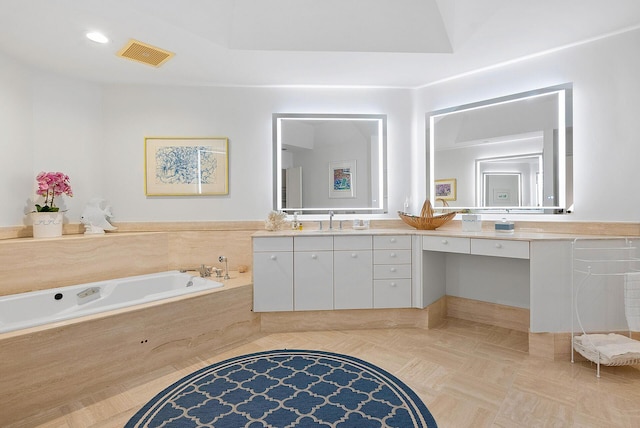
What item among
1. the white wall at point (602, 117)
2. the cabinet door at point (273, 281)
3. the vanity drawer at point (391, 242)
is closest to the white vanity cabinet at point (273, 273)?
the cabinet door at point (273, 281)

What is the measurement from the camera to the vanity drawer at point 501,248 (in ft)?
7.68

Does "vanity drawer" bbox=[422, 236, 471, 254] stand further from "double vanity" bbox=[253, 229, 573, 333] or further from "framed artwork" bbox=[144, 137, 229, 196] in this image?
"framed artwork" bbox=[144, 137, 229, 196]

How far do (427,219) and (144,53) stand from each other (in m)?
2.82

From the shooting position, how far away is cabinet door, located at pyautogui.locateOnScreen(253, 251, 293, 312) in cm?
282

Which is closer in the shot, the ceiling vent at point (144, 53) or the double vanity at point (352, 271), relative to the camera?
the ceiling vent at point (144, 53)

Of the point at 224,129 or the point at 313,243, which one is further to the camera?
the point at 224,129

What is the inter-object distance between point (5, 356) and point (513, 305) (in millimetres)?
3563

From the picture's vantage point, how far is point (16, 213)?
2.77 metres

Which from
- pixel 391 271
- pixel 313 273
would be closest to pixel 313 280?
pixel 313 273

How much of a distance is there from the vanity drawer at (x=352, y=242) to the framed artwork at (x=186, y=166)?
1320mm

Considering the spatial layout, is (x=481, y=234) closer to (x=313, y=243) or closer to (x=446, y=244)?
(x=446, y=244)

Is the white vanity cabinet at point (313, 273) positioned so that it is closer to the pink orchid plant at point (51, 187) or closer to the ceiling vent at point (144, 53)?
the ceiling vent at point (144, 53)

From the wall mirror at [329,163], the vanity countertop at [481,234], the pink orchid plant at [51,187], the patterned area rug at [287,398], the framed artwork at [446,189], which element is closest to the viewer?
the patterned area rug at [287,398]

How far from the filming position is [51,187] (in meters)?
2.84
